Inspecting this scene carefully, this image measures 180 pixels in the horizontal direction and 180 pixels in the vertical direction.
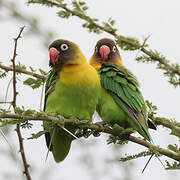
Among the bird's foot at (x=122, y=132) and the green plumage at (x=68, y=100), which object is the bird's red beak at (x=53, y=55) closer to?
the green plumage at (x=68, y=100)

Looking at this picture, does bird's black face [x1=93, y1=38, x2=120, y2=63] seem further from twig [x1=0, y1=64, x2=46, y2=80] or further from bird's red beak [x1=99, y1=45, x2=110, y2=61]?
twig [x1=0, y1=64, x2=46, y2=80]

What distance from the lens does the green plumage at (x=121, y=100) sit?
146 inches

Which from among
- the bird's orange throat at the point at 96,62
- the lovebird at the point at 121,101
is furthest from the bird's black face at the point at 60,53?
the bird's orange throat at the point at 96,62

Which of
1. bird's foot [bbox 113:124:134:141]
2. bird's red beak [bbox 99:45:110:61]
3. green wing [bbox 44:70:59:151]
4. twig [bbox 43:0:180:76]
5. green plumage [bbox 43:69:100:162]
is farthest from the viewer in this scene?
bird's red beak [bbox 99:45:110:61]

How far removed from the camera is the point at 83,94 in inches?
139

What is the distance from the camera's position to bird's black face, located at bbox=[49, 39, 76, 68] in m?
3.68

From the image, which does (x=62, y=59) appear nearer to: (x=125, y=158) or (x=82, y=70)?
(x=82, y=70)

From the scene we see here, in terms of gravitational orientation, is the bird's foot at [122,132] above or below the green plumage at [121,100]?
below

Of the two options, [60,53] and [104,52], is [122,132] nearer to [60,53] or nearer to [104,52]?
[60,53]

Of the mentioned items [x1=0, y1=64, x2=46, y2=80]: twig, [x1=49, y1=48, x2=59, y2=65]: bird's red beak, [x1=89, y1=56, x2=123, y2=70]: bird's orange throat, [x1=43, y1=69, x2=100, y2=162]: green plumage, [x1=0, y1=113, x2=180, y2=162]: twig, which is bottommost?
[x1=0, y1=113, x2=180, y2=162]: twig

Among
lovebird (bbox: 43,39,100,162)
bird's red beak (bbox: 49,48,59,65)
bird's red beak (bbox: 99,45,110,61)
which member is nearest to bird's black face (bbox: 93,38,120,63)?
bird's red beak (bbox: 99,45,110,61)

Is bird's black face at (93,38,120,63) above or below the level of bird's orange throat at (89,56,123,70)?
above

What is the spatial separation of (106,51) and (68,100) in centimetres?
141

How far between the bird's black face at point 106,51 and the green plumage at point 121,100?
1.91ft
